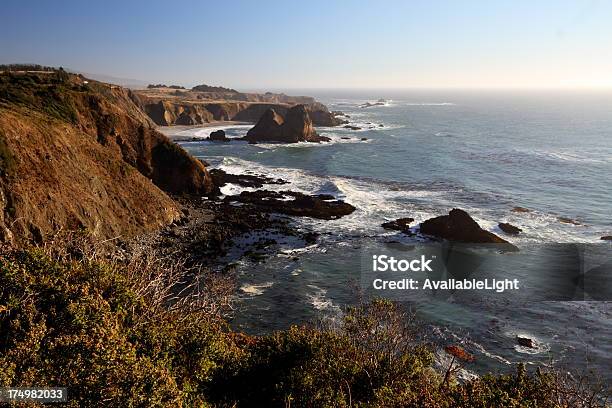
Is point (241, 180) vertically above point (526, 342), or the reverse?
point (241, 180)

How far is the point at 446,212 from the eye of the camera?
46844 millimetres

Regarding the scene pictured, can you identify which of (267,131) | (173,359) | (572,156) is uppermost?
(267,131)

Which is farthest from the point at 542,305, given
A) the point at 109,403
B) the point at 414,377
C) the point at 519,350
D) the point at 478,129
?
the point at 478,129

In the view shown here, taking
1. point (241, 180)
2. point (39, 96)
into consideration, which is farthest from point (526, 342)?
point (39, 96)

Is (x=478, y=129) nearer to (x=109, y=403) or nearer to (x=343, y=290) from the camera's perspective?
(x=343, y=290)

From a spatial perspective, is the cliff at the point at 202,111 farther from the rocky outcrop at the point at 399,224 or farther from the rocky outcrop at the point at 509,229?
the rocky outcrop at the point at 509,229

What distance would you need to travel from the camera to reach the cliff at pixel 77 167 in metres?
28.9

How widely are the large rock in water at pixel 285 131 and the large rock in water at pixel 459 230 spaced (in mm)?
62958

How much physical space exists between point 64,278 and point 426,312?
2125 cm

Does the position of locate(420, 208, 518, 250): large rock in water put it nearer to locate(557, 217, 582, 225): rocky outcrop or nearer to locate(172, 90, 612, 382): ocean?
locate(172, 90, 612, 382): ocean

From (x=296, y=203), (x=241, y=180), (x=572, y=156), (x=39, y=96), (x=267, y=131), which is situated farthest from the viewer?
(x=267, y=131)

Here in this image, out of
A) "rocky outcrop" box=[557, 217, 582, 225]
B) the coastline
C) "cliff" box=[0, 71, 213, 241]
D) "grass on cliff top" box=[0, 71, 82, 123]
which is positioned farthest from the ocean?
"grass on cliff top" box=[0, 71, 82, 123]

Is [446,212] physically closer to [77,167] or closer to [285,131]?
[77,167]

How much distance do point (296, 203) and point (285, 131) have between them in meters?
54.7
